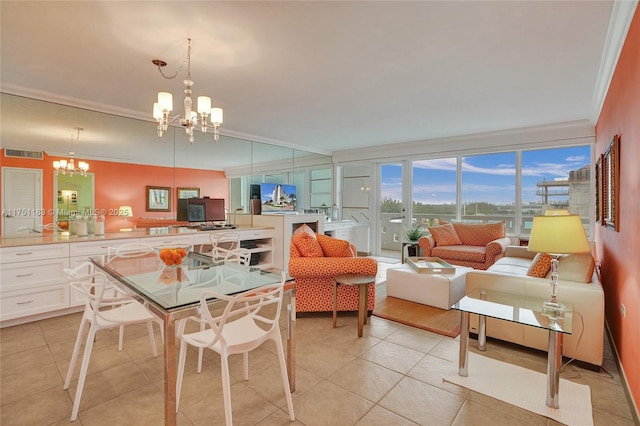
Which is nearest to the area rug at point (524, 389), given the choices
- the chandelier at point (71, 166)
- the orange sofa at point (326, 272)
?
the orange sofa at point (326, 272)

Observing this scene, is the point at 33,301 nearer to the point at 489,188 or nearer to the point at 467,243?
the point at 467,243

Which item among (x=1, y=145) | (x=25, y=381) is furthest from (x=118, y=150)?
(x=25, y=381)

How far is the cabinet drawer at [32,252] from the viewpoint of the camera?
2.97 m

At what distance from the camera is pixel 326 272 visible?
3.19 m

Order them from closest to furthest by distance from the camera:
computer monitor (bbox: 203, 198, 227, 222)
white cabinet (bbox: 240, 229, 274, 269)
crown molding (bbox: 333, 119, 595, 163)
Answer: crown molding (bbox: 333, 119, 595, 163), computer monitor (bbox: 203, 198, 227, 222), white cabinet (bbox: 240, 229, 274, 269)

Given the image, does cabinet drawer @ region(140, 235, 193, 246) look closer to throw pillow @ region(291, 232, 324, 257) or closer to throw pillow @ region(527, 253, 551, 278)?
throw pillow @ region(291, 232, 324, 257)

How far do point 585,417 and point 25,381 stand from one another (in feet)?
11.7

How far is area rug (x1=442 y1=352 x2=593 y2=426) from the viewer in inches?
71.3

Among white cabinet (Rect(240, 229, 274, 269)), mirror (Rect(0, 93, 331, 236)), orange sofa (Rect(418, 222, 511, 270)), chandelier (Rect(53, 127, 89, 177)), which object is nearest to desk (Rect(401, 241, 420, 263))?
orange sofa (Rect(418, 222, 511, 270))

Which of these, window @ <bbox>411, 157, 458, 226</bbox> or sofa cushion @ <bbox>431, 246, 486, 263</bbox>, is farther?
window @ <bbox>411, 157, 458, 226</bbox>

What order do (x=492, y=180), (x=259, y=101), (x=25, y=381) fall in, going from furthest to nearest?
(x=492, y=180), (x=259, y=101), (x=25, y=381)

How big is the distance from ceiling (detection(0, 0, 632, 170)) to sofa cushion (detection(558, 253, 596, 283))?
170 cm

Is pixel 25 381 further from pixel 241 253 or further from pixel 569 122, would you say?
pixel 569 122

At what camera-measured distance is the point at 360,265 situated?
3201mm
